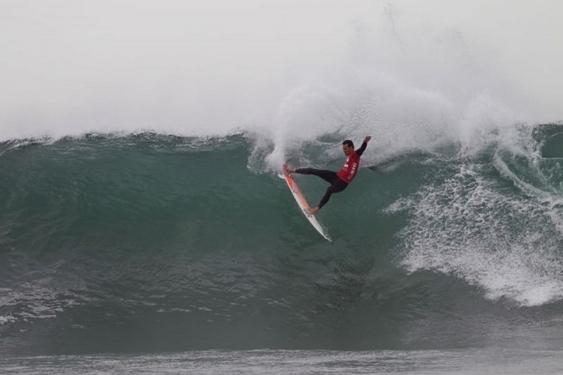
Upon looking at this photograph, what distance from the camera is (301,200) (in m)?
11.0

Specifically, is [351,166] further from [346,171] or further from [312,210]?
[312,210]

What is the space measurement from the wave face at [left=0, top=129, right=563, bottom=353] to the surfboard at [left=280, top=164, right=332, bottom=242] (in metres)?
0.17

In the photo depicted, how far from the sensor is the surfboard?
10.8 metres

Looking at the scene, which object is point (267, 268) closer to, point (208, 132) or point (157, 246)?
point (157, 246)

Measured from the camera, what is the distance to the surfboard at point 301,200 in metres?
10.8

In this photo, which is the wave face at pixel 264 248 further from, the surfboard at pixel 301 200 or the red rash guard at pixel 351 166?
the red rash guard at pixel 351 166

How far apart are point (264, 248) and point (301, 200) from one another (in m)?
1.06

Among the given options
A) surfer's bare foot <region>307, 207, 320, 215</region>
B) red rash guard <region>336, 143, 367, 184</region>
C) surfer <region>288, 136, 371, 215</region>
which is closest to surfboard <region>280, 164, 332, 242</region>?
surfer's bare foot <region>307, 207, 320, 215</region>

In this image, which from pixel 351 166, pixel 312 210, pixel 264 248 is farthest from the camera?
pixel 264 248

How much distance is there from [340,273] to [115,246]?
3.73 metres

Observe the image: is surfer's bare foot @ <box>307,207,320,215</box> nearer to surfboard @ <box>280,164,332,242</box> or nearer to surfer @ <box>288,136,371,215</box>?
surfboard @ <box>280,164,332,242</box>

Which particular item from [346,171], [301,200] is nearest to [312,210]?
[301,200]

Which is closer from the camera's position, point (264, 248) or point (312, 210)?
point (312, 210)

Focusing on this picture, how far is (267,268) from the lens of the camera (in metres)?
10.3
